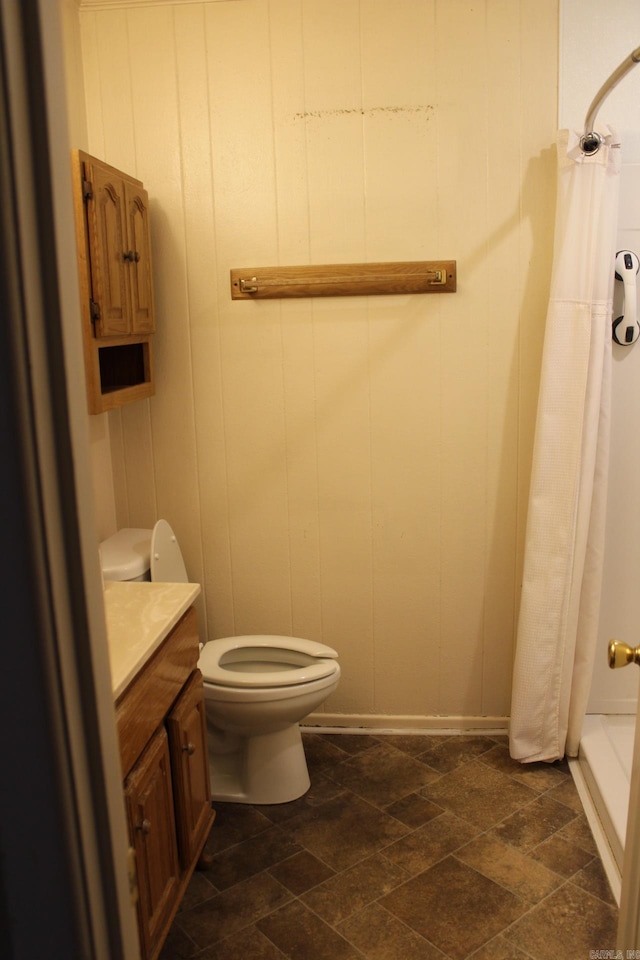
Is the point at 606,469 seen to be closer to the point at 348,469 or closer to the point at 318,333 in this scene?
the point at 348,469

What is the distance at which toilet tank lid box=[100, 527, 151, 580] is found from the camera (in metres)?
2.51

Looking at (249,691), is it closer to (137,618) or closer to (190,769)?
(190,769)

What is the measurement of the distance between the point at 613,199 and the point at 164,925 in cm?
229

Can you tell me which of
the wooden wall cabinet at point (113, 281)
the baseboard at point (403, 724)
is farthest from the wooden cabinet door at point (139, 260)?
the baseboard at point (403, 724)

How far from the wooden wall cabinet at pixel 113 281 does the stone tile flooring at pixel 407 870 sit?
1.34 m

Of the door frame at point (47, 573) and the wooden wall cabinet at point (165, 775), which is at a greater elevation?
the door frame at point (47, 573)

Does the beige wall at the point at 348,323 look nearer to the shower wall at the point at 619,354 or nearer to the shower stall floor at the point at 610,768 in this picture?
the shower wall at the point at 619,354

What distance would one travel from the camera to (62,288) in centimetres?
65

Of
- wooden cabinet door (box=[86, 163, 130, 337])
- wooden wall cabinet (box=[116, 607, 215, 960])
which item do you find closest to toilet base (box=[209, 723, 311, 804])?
wooden wall cabinet (box=[116, 607, 215, 960])

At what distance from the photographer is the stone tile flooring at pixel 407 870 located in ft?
6.76

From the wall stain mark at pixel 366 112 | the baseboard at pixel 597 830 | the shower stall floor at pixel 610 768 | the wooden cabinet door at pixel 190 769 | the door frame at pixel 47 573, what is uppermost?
the wall stain mark at pixel 366 112

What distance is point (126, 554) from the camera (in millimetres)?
2621

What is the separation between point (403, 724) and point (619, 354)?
1.48 metres

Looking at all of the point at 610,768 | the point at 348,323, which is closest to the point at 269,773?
the point at 610,768
